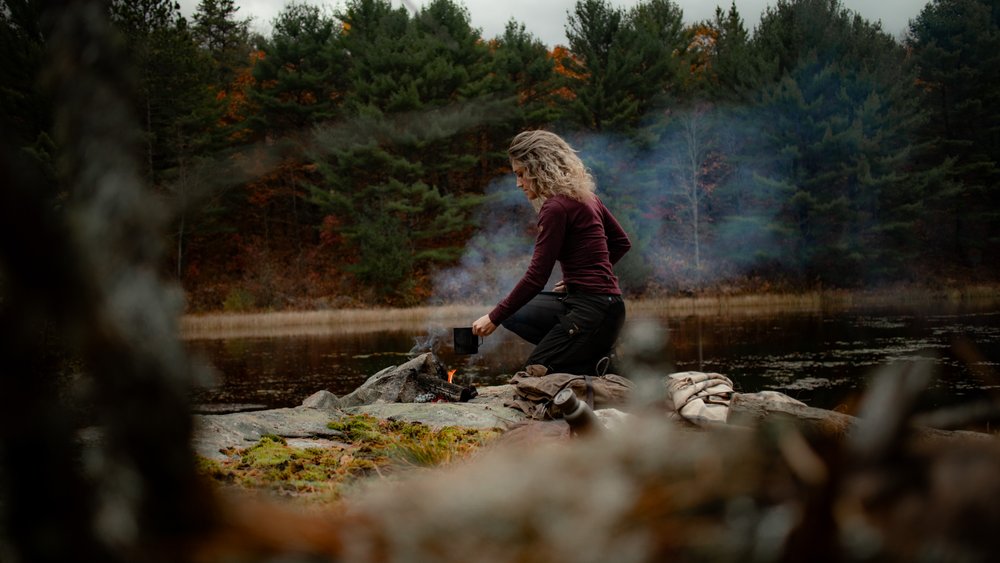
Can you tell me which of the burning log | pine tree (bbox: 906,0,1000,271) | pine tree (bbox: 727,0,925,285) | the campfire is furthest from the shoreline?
the burning log

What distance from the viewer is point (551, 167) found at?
17.0ft

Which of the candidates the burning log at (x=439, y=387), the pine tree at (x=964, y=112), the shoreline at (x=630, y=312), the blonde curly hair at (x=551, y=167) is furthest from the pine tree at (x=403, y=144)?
the blonde curly hair at (x=551, y=167)

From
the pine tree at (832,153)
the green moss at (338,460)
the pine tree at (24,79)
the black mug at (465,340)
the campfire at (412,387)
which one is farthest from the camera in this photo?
the pine tree at (832,153)

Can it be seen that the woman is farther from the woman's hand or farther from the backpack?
the backpack

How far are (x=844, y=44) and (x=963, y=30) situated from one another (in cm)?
664

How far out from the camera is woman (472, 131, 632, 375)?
16.6 feet

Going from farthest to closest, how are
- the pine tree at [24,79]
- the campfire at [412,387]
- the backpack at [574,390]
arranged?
the pine tree at [24,79]
the campfire at [412,387]
the backpack at [574,390]

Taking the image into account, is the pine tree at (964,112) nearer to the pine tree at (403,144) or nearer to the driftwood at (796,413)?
the pine tree at (403,144)

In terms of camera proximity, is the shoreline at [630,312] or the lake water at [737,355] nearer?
the lake water at [737,355]

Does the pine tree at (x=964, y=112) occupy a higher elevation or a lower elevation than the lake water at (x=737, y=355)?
higher

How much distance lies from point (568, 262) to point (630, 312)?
684 inches

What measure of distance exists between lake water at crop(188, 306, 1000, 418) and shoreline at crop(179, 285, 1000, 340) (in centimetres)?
296

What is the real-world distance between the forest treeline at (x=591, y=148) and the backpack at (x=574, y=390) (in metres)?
22.3

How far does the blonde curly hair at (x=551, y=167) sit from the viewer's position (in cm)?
515
